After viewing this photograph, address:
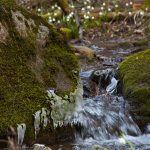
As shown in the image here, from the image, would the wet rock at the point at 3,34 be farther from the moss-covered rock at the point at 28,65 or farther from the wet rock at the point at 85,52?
the wet rock at the point at 85,52

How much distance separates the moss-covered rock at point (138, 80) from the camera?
560 centimetres

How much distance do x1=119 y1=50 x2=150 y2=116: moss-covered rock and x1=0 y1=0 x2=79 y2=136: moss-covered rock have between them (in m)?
0.95

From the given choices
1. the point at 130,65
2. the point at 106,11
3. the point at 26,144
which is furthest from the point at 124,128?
the point at 106,11

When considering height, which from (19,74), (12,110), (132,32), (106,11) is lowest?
(12,110)

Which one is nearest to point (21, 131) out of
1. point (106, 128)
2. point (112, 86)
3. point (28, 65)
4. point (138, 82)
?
point (28, 65)

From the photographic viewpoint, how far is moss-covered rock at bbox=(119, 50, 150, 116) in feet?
18.4

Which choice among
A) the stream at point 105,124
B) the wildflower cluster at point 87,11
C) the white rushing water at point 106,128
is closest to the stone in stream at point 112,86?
the stream at point 105,124

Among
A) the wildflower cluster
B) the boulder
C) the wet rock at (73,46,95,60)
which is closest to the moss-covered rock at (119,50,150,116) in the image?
the boulder

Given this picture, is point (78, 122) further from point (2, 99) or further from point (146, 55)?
point (146, 55)

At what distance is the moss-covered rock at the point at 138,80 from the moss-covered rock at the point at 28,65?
3.11 feet

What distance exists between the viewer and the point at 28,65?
4.92 m

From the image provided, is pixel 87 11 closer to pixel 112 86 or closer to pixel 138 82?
pixel 112 86

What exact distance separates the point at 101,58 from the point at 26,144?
508 centimetres

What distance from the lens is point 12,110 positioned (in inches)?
173
